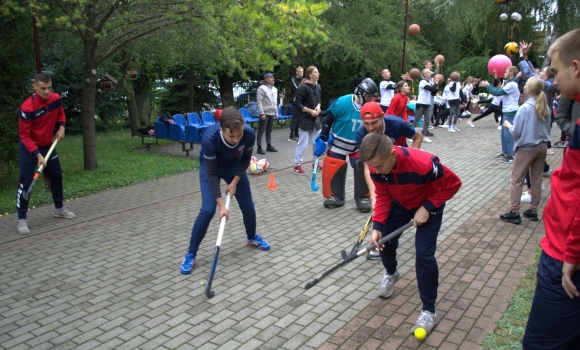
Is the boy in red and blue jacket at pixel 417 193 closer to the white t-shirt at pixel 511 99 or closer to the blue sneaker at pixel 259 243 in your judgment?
the blue sneaker at pixel 259 243

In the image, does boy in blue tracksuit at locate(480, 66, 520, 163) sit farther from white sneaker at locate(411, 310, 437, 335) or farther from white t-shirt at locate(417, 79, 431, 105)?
white sneaker at locate(411, 310, 437, 335)

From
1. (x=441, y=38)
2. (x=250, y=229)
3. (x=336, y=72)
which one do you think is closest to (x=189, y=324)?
(x=250, y=229)

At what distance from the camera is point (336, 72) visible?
22.0m

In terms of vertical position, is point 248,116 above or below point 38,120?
below

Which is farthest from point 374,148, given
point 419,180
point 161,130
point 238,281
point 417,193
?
point 161,130

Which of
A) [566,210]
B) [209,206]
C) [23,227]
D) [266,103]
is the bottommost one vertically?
[23,227]

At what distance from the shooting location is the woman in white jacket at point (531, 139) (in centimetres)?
625

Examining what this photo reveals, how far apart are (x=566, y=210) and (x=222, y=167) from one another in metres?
3.57

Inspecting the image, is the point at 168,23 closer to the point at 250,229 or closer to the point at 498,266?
the point at 250,229

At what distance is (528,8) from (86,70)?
2278 cm

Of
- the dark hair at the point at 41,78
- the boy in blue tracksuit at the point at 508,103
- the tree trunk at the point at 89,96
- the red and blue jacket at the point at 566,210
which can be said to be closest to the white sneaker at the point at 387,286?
the red and blue jacket at the point at 566,210

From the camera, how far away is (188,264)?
505 cm

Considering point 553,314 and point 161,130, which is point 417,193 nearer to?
point 553,314

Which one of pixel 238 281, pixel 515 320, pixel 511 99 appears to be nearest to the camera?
pixel 515 320
